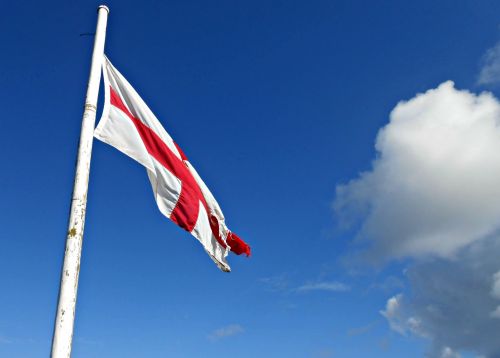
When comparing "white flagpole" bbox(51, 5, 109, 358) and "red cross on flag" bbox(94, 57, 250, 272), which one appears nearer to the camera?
"white flagpole" bbox(51, 5, 109, 358)

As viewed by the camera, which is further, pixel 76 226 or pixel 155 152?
pixel 155 152

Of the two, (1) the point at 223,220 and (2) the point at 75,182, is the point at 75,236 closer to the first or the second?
(2) the point at 75,182

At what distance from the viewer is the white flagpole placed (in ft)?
30.8

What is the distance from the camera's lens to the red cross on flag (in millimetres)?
12164

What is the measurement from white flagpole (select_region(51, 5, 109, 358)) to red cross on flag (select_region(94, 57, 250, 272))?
0.36 metres

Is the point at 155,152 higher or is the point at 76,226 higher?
the point at 155,152

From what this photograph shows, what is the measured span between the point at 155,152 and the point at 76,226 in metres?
3.60

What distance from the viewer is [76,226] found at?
1027 cm

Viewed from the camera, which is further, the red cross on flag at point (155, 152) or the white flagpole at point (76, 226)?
the red cross on flag at point (155, 152)

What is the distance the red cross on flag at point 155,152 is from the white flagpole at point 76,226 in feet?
1.17

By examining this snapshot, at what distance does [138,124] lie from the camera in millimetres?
13117

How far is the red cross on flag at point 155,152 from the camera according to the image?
12164 millimetres

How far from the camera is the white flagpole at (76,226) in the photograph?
9.40 m

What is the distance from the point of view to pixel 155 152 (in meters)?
13.3
